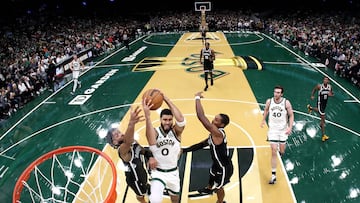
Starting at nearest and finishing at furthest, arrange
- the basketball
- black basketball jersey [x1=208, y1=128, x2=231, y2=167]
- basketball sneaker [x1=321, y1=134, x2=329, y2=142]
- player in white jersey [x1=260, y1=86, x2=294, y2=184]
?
the basketball → black basketball jersey [x1=208, y1=128, x2=231, y2=167] → player in white jersey [x1=260, y1=86, x2=294, y2=184] → basketball sneaker [x1=321, y1=134, x2=329, y2=142]

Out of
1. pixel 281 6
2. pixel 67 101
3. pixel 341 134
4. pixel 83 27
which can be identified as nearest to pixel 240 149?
pixel 341 134

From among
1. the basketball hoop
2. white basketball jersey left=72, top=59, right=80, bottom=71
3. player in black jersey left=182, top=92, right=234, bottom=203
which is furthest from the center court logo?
player in black jersey left=182, top=92, right=234, bottom=203

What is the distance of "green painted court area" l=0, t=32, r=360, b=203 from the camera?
7.00 meters

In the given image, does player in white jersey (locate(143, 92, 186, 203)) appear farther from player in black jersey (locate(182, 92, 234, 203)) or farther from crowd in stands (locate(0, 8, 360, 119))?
crowd in stands (locate(0, 8, 360, 119))

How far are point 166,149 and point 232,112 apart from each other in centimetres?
617

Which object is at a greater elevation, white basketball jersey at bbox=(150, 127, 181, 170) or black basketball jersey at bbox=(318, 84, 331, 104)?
white basketball jersey at bbox=(150, 127, 181, 170)

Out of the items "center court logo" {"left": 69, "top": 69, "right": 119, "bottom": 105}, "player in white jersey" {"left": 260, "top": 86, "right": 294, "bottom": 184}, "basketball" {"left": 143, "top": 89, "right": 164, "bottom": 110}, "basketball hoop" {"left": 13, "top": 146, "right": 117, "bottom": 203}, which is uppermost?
"basketball" {"left": 143, "top": 89, "right": 164, "bottom": 110}

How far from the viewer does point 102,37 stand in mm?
27094

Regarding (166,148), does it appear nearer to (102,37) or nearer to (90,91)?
(90,91)

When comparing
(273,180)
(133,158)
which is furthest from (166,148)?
(273,180)

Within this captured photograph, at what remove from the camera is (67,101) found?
12.7 meters

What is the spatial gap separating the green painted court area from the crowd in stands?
27.2 inches

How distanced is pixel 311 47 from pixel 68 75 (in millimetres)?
13935

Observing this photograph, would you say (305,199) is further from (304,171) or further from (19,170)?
(19,170)
